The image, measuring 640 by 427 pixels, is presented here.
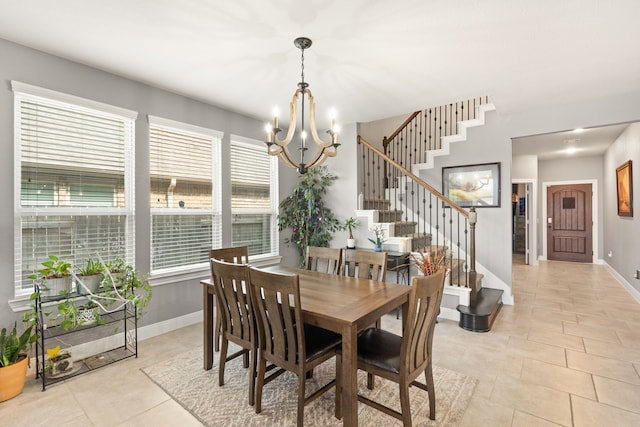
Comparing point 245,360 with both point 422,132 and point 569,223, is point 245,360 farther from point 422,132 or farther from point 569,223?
point 569,223

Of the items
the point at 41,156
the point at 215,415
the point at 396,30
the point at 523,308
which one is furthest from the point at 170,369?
the point at 523,308

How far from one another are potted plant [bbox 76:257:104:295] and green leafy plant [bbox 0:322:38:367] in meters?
0.42

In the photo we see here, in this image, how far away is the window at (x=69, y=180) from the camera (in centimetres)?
256

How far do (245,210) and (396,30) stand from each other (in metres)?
2.91

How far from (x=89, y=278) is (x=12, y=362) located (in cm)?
71

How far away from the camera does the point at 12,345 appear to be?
229 cm

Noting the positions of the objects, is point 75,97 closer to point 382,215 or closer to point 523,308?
point 382,215

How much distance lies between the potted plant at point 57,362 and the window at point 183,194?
1.03 metres

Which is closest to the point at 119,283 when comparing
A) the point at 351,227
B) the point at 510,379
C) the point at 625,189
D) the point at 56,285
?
the point at 56,285

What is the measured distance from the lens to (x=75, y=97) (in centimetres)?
280

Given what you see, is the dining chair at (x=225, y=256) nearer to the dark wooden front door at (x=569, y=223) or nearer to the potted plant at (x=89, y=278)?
the potted plant at (x=89, y=278)

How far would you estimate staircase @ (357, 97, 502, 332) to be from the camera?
12.6 feet

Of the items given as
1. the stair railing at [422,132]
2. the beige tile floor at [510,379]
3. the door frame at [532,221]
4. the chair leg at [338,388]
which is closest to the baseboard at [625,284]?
the beige tile floor at [510,379]

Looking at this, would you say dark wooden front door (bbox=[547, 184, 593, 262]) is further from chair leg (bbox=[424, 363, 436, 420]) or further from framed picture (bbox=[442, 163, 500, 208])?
chair leg (bbox=[424, 363, 436, 420])
